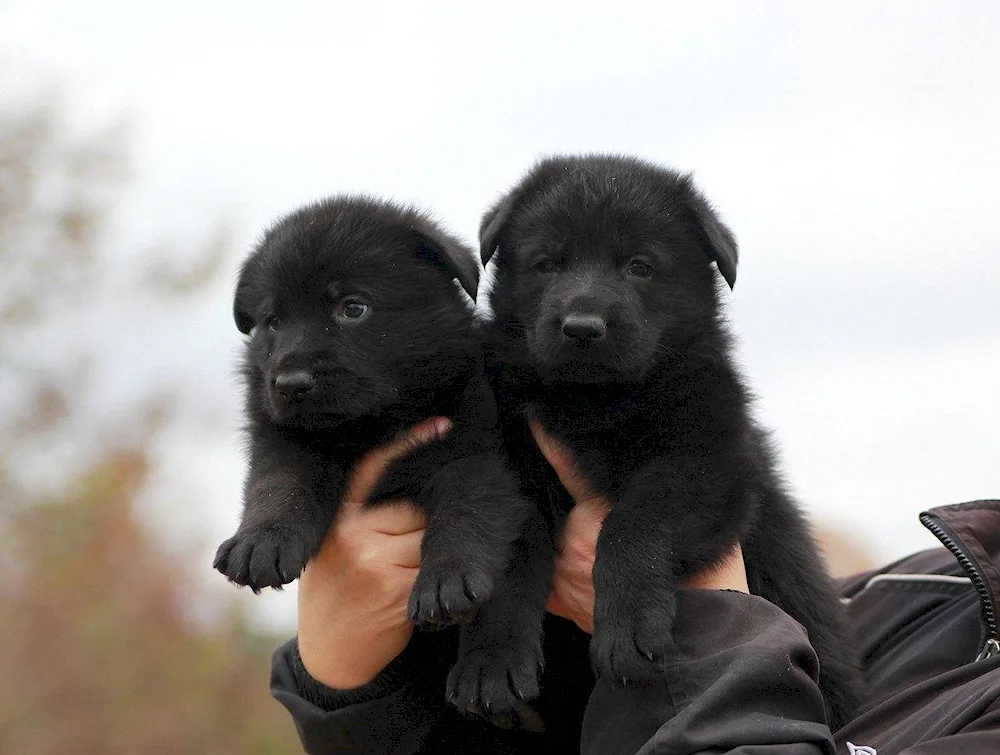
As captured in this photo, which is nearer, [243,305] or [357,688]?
[357,688]

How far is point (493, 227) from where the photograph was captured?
2.50 metres

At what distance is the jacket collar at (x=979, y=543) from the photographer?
229cm

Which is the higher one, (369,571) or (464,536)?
(464,536)

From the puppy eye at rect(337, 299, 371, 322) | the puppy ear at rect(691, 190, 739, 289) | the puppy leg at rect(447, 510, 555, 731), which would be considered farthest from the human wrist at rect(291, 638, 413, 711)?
the puppy ear at rect(691, 190, 739, 289)

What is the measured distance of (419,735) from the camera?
2.41m

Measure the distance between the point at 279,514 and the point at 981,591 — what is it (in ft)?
5.01

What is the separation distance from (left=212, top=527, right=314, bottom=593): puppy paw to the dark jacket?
1.50 feet

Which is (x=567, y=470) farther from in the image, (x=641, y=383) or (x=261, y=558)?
(x=261, y=558)

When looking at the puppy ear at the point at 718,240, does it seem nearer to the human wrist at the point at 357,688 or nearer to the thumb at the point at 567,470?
the thumb at the point at 567,470

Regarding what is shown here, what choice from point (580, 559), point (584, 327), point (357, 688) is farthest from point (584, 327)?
point (357, 688)

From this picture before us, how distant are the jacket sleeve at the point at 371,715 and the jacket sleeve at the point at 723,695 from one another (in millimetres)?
496

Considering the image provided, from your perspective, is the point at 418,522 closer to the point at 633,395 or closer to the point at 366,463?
the point at 366,463

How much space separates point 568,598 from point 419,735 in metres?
0.47

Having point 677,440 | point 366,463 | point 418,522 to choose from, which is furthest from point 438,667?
point 677,440
